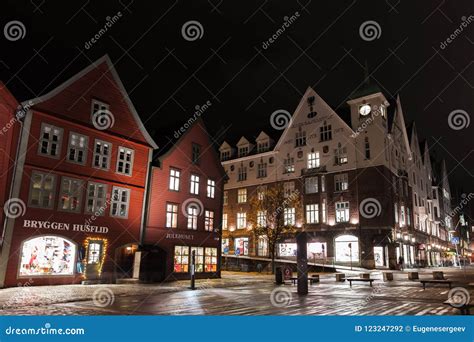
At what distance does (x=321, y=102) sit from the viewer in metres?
55.2

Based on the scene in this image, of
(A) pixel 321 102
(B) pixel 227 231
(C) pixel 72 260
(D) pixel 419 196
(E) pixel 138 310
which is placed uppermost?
(A) pixel 321 102

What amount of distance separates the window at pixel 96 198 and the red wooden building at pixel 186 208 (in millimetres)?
3633

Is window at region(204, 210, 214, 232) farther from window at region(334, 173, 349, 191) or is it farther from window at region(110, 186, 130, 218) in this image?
window at region(334, 173, 349, 191)

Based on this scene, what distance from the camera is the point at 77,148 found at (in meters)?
23.9

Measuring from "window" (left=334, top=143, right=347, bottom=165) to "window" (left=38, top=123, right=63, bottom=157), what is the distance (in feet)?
123

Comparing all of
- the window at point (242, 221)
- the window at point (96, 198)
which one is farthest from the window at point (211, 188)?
the window at point (242, 221)

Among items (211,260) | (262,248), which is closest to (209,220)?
(211,260)

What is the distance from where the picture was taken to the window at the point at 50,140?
2228 centimetres

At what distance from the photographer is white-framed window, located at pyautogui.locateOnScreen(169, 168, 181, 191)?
29.8 meters

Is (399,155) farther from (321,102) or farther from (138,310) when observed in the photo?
(138,310)

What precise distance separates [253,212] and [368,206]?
15.3 meters

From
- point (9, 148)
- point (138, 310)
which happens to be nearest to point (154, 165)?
point (9, 148)

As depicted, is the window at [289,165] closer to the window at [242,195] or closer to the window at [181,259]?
the window at [242,195]

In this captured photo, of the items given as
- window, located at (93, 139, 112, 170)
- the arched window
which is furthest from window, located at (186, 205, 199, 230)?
the arched window
